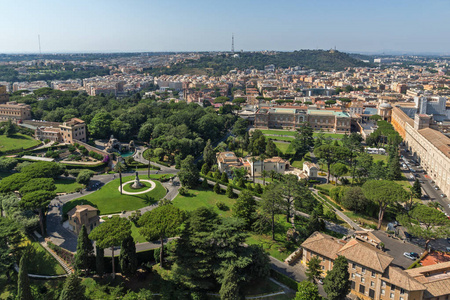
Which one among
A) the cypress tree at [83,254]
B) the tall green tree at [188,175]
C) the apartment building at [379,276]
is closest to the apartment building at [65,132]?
the tall green tree at [188,175]

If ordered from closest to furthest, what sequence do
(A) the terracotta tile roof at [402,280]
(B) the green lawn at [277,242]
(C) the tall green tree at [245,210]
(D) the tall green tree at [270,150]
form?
(A) the terracotta tile roof at [402,280]
(B) the green lawn at [277,242]
(C) the tall green tree at [245,210]
(D) the tall green tree at [270,150]

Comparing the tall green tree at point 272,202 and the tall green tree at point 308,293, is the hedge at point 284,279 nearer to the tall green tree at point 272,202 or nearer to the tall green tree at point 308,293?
the tall green tree at point 308,293

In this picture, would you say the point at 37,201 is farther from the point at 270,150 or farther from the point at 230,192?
the point at 270,150

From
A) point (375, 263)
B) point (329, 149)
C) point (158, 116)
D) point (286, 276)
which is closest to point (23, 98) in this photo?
point (158, 116)

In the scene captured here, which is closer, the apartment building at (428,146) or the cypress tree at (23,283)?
the cypress tree at (23,283)

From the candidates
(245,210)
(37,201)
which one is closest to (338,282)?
(245,210)

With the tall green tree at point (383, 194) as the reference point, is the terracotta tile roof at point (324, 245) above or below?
below

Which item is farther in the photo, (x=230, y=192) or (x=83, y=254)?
(x=230, y=192)
